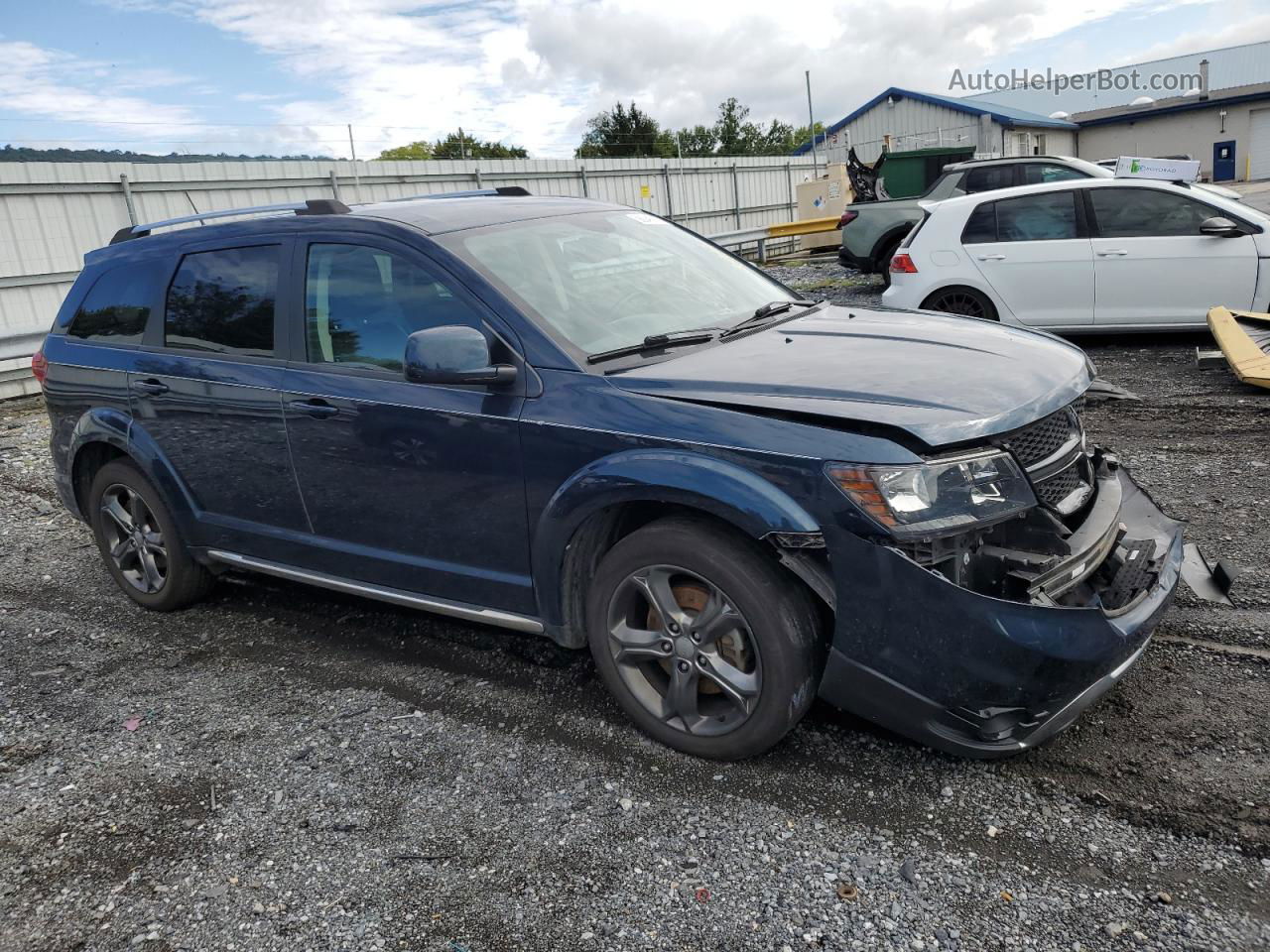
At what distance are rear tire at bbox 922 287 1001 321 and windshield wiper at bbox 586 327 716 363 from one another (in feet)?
21.1

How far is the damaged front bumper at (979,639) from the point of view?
2.66 meters

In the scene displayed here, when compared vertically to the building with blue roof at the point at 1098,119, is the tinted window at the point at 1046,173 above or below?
below

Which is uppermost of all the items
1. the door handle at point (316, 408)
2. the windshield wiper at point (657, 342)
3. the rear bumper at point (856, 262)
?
the windshield wiper at point (657, 342)

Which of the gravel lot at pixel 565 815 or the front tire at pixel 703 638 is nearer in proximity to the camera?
the gravel lot at pixel 565 815

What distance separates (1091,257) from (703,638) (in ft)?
24.4

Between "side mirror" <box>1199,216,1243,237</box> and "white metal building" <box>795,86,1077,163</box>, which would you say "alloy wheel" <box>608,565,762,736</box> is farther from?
"white metal building" <box>795,86,1077,163</box>

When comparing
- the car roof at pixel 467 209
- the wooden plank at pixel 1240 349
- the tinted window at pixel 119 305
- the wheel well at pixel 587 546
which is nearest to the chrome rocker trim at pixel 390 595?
the wheel well at pixel 587 546

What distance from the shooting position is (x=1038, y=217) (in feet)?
30.1

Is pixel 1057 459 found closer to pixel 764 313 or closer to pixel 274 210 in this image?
pixel 764 313

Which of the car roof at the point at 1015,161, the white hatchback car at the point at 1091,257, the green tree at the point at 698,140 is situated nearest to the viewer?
the white hatchback car at the point at 1091,257

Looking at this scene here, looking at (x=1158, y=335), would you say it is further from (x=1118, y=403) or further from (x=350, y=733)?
(x=350, y=733)

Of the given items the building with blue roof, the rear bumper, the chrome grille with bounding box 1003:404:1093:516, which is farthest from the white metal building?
the chrome grille with bounding box 1003:404:1093:516

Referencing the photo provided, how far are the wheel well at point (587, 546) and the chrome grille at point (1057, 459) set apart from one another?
1091 mm

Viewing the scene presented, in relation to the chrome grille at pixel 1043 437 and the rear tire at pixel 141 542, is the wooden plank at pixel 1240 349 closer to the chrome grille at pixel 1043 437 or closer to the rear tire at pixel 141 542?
the chrome grille at pixel 1043 437
